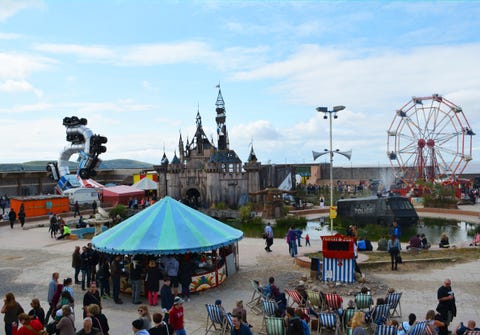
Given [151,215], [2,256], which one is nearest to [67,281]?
[151,215]

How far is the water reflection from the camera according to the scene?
25.7 metres

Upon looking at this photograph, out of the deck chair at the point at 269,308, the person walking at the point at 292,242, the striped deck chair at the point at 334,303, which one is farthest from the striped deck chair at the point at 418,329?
the person walking at the point at 292,242

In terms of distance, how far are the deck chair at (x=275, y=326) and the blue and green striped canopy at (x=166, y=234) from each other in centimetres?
439

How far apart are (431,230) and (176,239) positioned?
70.6ft

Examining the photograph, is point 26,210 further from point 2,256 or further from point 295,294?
point 295,294

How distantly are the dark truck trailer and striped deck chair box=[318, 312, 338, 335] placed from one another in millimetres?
21920

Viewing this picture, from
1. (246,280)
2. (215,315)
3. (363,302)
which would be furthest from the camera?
(246,280)

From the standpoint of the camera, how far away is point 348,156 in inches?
728

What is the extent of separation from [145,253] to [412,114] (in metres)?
42.6

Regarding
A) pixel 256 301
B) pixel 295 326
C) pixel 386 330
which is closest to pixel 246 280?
pixel 256 301

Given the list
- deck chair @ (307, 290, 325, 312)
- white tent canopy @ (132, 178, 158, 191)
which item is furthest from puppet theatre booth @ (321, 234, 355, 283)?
white tent canopy @ (132, 178, 158, 191)

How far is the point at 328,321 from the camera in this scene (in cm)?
901

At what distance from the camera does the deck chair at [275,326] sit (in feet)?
27.2

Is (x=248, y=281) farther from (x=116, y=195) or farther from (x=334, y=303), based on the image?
(x=116, y=195)
